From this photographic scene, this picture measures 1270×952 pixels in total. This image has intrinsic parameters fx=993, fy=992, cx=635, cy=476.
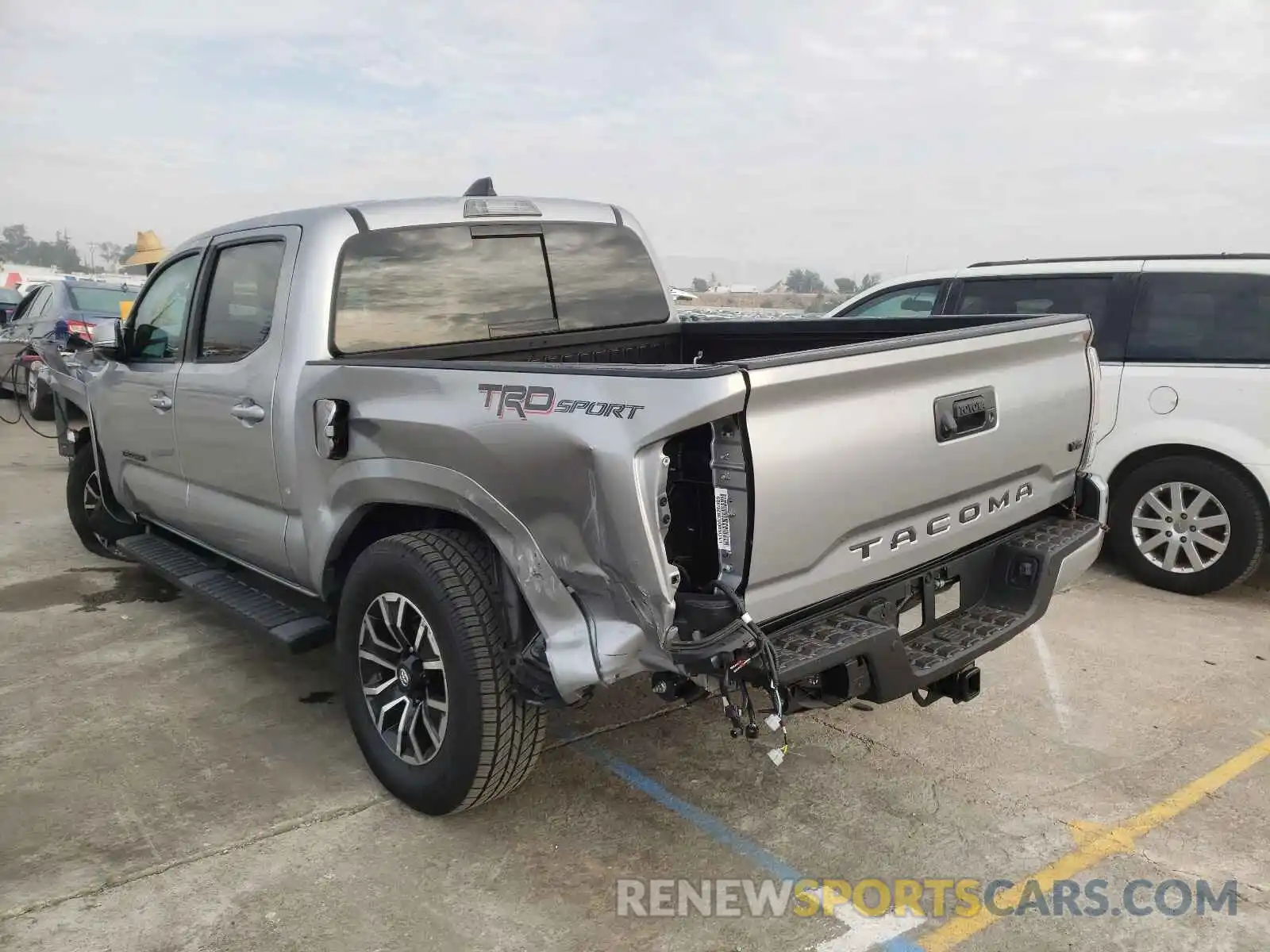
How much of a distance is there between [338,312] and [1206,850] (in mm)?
3428

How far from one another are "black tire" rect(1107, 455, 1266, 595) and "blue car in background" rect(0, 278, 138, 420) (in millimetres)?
10635

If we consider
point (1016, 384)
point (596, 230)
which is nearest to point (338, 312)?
point (596, 230)

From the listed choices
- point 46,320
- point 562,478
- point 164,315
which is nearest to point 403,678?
point 562,478

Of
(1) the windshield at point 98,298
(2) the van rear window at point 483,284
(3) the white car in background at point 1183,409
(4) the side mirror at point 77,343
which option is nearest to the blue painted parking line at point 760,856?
(2) the van rear window at point 483,284

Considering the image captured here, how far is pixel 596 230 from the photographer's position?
179 inches

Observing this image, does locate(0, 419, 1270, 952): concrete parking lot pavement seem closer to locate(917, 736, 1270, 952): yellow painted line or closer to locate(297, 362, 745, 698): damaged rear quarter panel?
locate(917, 736, 1270, 952): yellow painted line

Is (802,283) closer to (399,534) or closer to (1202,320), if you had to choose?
(1202,320)

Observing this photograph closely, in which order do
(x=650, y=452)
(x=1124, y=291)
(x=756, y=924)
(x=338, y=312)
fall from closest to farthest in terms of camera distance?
1. (x=650, y=452)
2. (x=756, y=924)
3. (x=338, y=312)
4. (x=1124, y=291)

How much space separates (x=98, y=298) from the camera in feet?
42.5

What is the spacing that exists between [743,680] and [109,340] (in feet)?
13.1

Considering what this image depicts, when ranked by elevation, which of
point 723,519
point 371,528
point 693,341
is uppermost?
point 693,341

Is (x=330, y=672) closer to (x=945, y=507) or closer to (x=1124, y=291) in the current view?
(x=945, y=507)

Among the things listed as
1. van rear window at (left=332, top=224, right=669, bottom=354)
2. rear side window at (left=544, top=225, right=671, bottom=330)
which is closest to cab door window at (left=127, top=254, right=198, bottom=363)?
van rear window at (left=332, top=224, right=669, bottom=354)

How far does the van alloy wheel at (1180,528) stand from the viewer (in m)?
5.54
